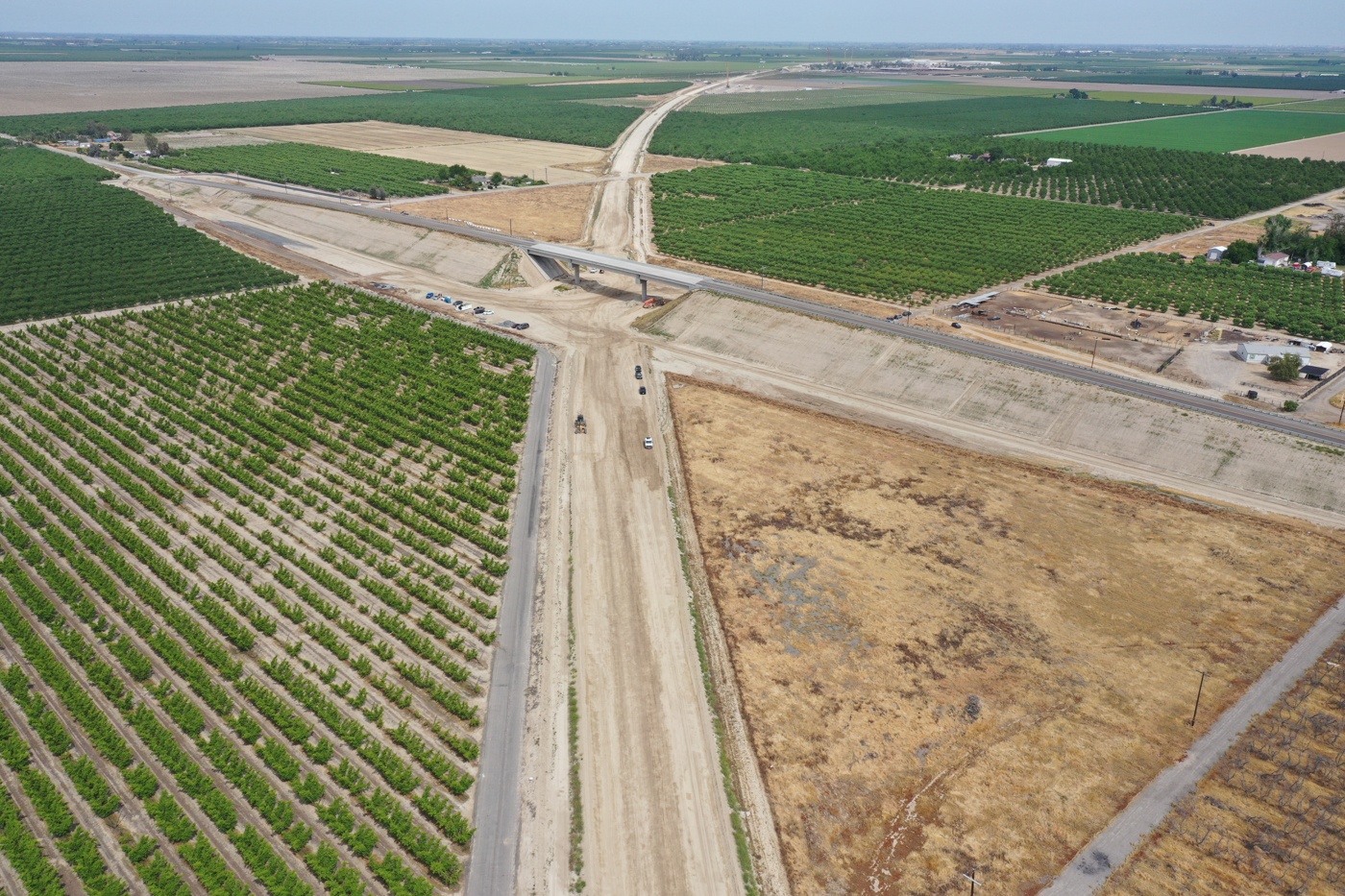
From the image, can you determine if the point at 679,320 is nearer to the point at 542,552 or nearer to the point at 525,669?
the point at 542,552

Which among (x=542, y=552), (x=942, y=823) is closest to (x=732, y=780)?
(x=942, y=823)

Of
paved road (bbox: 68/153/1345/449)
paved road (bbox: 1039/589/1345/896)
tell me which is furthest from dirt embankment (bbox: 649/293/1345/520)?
paved road (bbox: 1039/589/1345/896)

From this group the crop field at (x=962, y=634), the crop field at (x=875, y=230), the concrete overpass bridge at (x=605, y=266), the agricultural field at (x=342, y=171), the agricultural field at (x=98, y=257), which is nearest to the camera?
the crop field at (x=962, y=634)

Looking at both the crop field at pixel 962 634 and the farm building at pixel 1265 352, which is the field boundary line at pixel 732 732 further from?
the farm building at pixel 1265 352

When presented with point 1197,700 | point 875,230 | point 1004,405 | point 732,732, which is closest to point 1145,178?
point 875,230

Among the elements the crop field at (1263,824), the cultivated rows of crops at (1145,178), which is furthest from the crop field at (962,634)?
the cultivated rows of crops at (1145,178)
